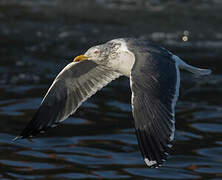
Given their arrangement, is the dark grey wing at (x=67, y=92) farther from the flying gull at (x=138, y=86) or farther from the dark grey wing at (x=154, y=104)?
the dark grey wing at (x=154, y=104)

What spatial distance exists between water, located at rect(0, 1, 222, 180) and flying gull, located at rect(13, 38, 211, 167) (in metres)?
0.61

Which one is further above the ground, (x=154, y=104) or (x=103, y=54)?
(x=103, y=54)

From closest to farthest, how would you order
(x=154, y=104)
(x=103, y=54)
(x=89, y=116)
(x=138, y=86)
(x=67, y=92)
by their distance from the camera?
1. (x=154, y=104)
2. (x=138, y=86)
3. (x=103, y=54)
4. (x=67, y=92)
5. (x=89, y=116)

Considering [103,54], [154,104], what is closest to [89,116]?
[103,54]

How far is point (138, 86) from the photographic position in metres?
5.64

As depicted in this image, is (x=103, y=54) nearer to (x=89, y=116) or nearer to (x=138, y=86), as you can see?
(x=138, y=86)

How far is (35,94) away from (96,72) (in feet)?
7.87

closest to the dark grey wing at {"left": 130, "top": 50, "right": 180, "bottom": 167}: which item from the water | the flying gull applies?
the flying gull

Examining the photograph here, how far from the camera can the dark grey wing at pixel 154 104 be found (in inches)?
207

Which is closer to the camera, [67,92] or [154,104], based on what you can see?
[154,104]

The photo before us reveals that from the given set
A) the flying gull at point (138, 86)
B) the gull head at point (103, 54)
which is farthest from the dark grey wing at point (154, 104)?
the gull head at point (103, 54)

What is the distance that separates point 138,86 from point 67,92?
72.0 inches

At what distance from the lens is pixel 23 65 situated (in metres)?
10.8

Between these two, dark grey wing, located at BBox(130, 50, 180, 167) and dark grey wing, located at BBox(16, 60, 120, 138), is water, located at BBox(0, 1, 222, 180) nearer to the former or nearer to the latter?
dark grey wing, located at BBox(16, 60, 120, 138)
